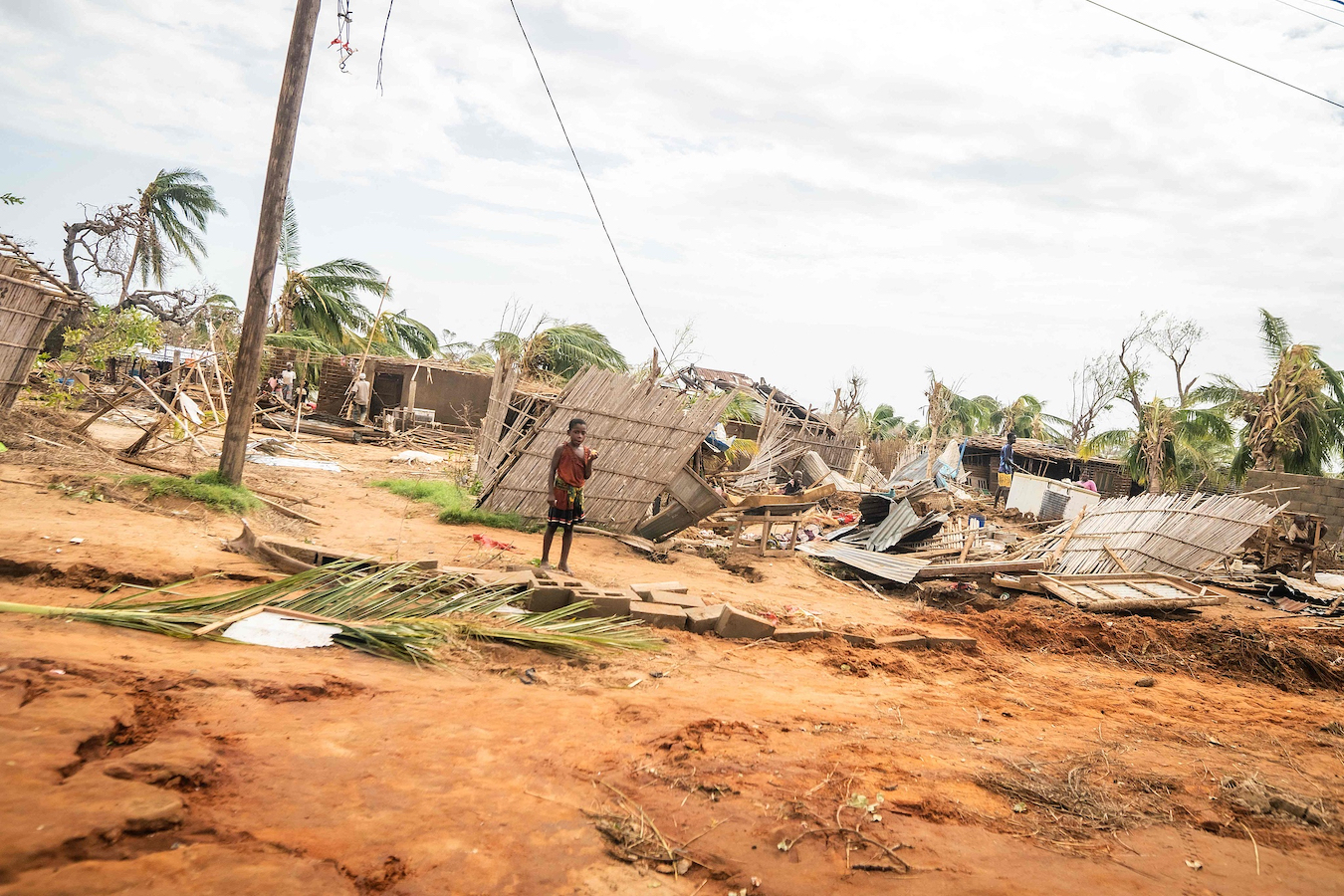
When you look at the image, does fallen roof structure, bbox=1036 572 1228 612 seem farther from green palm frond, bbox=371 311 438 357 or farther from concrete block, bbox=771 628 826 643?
green palm frond, bbox=371 311 438 357

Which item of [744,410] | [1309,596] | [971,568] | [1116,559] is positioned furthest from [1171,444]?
[971,568]

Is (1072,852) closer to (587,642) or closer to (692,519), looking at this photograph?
(587,642)

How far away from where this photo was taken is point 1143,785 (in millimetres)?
3850

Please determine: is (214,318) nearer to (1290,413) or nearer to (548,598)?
(548,598)

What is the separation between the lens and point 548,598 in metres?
5.80

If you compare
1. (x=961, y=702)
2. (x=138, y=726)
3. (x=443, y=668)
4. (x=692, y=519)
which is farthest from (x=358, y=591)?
(x=692, y=519)

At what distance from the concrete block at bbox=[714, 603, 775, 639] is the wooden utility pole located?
17.6ft

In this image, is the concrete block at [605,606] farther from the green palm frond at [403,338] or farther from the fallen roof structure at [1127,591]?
the green palm frond at [403,338]

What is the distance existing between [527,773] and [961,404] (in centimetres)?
4496

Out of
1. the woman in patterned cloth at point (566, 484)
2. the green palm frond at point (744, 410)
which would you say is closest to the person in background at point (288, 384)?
the green palm frond at point (744, 410)

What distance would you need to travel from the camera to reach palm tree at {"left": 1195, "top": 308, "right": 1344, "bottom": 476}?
18500mm

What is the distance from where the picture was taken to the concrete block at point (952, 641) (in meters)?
7.28

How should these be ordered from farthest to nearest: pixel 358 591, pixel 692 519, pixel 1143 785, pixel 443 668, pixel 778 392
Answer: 1. pixel 778 392
2. pixel 692 519
3. pixel 358 591
4. pixel 443 668
5. pixel 1143 785

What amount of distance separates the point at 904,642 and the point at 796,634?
106 centimetres
